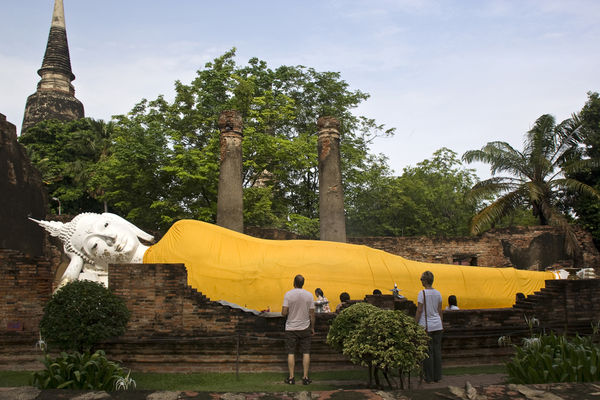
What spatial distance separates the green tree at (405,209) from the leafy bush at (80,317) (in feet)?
68.0

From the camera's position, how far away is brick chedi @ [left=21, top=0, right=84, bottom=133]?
38.4 metres

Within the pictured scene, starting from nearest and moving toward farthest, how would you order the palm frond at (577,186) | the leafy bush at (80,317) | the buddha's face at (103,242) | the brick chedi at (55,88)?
the leafy bush at (80,317) → the buddha's face at (103,242) → the palm frond at (577,186) → the brick chedi at (55,88)

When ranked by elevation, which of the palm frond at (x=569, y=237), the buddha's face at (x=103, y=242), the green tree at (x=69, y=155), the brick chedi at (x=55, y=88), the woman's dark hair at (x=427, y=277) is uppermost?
the brick chedi at (x=55, y=88)

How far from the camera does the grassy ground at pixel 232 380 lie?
607 centimetres

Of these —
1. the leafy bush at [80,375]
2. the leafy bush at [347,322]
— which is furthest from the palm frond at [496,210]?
the leafy bush at [80,375]

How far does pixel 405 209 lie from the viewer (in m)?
27.8

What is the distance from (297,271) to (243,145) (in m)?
10.5

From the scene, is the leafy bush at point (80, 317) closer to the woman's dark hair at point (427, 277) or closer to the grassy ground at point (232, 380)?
the grassy ground at point (232, 380)

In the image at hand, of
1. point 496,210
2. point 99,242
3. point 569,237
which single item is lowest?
point 99,242

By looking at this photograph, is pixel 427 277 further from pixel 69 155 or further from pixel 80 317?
pixel 69 155

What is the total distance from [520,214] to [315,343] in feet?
94.7

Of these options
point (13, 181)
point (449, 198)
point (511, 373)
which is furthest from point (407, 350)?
point (449, 198)

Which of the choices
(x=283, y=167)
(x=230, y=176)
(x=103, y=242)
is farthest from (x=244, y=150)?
(x=103, y=242)

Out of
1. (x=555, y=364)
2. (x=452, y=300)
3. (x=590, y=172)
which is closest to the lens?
(x=555, y=364)
